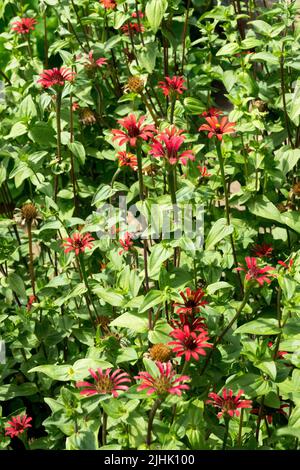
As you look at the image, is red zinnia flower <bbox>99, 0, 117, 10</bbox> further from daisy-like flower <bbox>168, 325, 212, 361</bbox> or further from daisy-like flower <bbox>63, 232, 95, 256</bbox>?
daisy-like flower <bbox>168, 325, 212, 361</bbox>

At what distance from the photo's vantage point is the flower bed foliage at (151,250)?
1736 millimetres

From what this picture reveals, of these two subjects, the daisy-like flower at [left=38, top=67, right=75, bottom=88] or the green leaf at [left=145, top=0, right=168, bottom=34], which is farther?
the green leaf at [left=145, top=0, right=168, bottom=34]

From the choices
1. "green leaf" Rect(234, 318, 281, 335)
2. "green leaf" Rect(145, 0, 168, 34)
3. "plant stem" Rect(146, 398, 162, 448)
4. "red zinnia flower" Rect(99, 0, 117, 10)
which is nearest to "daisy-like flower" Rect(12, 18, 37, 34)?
"red zinnia flower" Rect(99, 0, 117, 10)

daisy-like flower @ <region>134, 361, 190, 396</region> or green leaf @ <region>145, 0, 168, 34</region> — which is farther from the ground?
green leaf @ <region>145, 0, 168, 34</region>

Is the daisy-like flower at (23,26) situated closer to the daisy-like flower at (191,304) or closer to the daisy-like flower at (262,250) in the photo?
the daisy-like flower at (262,250)

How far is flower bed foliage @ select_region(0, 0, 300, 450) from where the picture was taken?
174 centimetres

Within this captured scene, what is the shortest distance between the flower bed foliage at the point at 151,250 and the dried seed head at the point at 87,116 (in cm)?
1

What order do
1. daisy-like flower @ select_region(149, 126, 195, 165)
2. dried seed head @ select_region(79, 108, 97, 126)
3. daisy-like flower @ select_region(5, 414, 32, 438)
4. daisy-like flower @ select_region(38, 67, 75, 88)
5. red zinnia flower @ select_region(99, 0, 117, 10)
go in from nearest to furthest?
daisy-like flower @ select_region(149, 126, 195, 165) < daisy-like flower @ select_region(5, 414, 32, 438) < daisy-like flower @ select_region(38, 67, 75, 88) < red zinnia flower @ select_region(99, 0, 117, 10) < dried seed head @ select_region(79, 108, 97, 126)

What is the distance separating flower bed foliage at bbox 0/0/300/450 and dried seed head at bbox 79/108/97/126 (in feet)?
0.03

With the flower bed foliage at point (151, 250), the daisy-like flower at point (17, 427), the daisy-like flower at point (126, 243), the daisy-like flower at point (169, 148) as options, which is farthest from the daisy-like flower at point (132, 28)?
the daisy-like flower at point (17, 427)

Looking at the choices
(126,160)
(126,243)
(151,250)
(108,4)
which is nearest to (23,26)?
(108,4)
